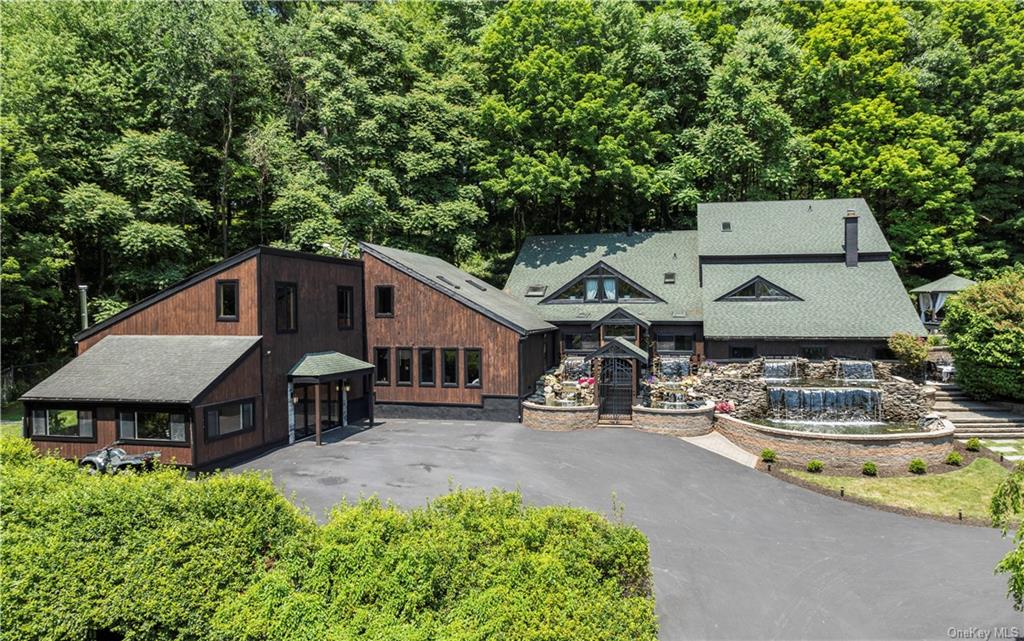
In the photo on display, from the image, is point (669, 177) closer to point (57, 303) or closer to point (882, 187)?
point (882, 187)

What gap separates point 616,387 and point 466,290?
847 cm

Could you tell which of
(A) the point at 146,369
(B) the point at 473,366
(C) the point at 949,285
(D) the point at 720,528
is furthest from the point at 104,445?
(C) the point at 949,285

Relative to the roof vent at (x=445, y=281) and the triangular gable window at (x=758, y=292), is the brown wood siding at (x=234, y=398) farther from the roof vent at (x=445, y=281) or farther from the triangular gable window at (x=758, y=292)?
the triangular gable window at (x=758, y=292)

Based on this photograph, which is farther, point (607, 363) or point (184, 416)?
point (607, 363)

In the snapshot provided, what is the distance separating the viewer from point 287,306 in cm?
1961

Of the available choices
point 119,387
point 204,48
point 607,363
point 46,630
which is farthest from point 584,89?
point 46,630

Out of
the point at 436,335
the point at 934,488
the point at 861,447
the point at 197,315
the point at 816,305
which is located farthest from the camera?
the point at 816,305

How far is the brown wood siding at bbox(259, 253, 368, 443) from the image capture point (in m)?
18.5

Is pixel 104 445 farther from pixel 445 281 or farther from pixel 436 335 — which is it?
pixel 445 281

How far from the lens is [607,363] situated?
81.6 feet

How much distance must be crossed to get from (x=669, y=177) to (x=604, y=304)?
11333mm

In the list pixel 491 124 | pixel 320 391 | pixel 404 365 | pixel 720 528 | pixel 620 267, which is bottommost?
pixel 720 528

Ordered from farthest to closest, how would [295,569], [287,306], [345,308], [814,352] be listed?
[814,352] < [345,308] < [287,306] < [295,569]

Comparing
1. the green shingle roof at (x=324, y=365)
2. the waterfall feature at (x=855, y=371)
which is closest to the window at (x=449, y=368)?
the green shingle roof at (x=324, y=365)
